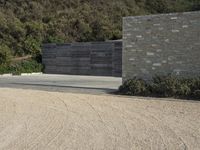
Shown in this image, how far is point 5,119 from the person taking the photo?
10453 millimetres

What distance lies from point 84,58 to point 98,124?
21979 mm

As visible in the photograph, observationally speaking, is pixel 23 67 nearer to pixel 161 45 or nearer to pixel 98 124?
pixel 161 45

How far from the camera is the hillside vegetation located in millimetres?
39438

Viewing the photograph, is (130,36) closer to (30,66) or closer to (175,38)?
(175,38)

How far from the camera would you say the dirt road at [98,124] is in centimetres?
762

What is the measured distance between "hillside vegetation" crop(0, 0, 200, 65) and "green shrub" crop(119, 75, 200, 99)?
1918 cm

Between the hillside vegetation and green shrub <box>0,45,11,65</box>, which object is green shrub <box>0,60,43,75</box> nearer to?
green shrub <box>0,45,11,65</box>

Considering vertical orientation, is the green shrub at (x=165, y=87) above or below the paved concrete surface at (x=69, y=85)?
above

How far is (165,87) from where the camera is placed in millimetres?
15305

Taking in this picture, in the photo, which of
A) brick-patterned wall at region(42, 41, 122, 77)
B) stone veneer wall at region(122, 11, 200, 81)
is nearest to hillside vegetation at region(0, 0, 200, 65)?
brick-patterned wall at region(42, 41, 122, 77)

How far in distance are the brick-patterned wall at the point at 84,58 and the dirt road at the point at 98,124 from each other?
47.9 ft

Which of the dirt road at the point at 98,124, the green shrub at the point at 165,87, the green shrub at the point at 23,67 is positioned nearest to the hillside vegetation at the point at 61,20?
the green shrub at the point at 23,67

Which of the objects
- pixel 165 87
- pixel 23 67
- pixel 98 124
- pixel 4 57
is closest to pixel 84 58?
pixel 23 67

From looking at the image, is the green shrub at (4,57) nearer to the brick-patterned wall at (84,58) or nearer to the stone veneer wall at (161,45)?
the brick-patterned wall at (84,58)
